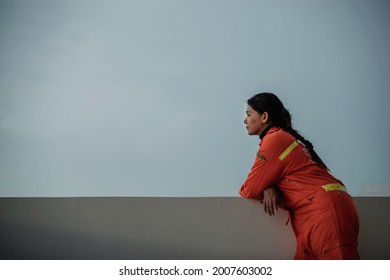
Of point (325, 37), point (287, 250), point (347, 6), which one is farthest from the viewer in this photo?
point (325, 37)

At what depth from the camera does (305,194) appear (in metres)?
1.84

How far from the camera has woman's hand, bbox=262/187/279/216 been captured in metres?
1.90

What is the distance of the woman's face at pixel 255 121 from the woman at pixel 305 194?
0.32 ft

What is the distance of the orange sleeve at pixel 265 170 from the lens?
1865 millimetres

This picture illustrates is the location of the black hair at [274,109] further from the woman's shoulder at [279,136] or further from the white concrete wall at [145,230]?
the white concrete wall at [145,230]

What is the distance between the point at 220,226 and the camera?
6.81 ft

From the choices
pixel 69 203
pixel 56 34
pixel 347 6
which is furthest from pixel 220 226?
pixel 56 34

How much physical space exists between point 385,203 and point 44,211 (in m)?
1.79

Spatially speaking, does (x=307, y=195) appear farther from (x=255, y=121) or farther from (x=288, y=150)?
(x=255, y=121)

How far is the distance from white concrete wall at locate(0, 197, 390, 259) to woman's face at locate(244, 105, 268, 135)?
0.36 m

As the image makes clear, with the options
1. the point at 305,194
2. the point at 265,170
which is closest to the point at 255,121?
the point at 265,170

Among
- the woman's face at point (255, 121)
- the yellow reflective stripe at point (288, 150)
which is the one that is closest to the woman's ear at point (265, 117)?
the woman's face at point (255, 121)

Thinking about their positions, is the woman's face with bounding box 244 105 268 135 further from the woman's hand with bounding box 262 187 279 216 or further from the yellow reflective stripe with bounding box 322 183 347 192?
the yellow reflective stripe with bounding box 322 183 347 192

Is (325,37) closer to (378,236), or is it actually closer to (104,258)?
(378,236)
